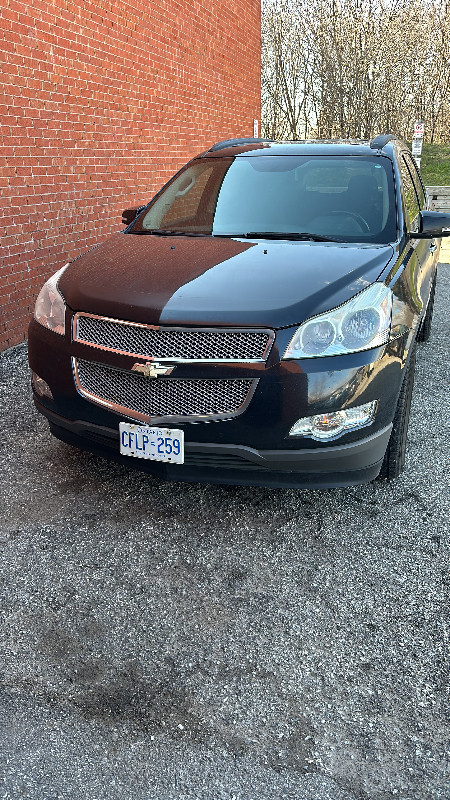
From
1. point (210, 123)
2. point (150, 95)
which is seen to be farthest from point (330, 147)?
point (210, 123)

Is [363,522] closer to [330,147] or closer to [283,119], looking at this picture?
[330,147]

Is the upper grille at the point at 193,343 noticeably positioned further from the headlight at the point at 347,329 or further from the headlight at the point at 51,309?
the headlight at the point at 51,309

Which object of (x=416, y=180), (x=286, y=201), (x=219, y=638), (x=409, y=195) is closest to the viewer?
Result: (x=219, y=638)

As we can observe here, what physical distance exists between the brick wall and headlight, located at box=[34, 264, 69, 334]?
250 cm

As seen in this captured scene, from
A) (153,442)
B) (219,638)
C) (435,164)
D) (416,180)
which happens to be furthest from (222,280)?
(435,164)

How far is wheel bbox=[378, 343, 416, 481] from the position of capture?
3406 mm

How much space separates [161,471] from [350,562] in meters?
0.89

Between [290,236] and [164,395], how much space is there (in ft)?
4.52

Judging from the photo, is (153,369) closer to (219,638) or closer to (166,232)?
(219,638)

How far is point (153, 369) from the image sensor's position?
2.85 meters

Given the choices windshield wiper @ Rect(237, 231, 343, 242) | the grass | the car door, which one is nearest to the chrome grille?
windshield wiper @ Rect(237, 231, 343, 242)

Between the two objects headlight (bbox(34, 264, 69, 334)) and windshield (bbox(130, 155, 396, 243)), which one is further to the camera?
windshield (bbox(130, 155, 396, 243))

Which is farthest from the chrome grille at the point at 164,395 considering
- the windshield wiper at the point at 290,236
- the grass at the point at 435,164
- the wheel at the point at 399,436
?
the grass at the point at 435,164

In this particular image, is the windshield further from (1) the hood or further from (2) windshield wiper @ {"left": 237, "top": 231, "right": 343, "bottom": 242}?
(1) the hood
